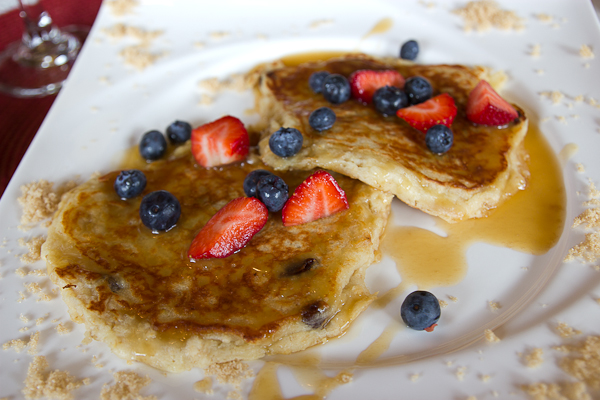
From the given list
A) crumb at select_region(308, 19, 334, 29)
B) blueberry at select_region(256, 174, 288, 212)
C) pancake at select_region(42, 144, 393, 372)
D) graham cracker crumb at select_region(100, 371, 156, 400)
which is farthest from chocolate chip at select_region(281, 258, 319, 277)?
crumb at select_region(308, 19, 334, 29)

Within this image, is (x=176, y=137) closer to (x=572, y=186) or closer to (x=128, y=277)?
(x=128, y=277)

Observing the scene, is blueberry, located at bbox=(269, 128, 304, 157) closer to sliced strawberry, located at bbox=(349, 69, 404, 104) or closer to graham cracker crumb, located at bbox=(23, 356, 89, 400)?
sliced strawberry, located at bbox=(349, 69, 404, 104)

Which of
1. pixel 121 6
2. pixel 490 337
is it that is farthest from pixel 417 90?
pixel 121 6

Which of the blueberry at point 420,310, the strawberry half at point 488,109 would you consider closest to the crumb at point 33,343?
the blueberry at point 420,310

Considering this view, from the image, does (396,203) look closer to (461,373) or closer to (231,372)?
(461,373)

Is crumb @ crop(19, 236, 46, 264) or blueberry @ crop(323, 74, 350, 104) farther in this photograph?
blueberry @ crop(323, 74, 350, 104)
